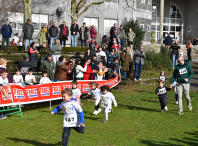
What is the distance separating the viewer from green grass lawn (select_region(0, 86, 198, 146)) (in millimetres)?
8109

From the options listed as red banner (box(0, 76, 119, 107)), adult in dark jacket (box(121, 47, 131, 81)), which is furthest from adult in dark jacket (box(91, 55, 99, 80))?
adult in dark jacket (box(121, 47, 131, 81))

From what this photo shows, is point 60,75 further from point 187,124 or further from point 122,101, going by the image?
point 187,124

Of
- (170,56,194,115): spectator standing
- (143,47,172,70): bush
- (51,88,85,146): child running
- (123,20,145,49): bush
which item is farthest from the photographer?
(123,20,145,49): bush

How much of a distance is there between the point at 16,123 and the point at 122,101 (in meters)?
5.81

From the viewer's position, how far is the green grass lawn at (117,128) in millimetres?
8109

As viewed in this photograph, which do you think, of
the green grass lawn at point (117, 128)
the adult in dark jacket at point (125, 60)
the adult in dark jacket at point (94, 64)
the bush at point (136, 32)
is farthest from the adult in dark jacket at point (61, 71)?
the bush at point (136, 32)

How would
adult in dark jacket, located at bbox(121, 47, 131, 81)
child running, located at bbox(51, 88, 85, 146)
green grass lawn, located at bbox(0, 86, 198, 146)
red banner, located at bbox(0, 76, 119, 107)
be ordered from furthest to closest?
adult in dark jacket, located at bbox(121, 47, 131, 81) < red banner, located at bbox(0, 76, 119, 107) < green grass lawn, located at bbox(0, 86, 198, 146) < child running, located at bbox(51, 88, 85, 146)

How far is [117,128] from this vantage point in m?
9.62

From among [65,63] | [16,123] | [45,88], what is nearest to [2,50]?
[65,63]

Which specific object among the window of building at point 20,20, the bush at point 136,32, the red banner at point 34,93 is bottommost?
the red banner at point 34,93

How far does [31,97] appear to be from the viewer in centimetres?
1193

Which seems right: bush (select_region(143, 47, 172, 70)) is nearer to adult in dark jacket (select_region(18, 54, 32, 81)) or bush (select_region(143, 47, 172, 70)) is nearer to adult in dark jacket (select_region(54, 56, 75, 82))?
adult in dark jacket (select_region(54, 56, 75, 82))

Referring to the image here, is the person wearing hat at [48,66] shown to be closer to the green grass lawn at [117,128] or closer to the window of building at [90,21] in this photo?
the green grass lawn at [117,128]

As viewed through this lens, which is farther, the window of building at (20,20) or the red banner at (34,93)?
the window of building at (20,20)
